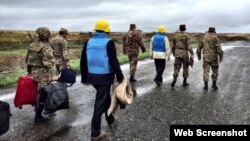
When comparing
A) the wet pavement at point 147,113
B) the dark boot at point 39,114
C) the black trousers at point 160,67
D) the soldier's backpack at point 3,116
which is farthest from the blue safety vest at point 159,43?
the soldier's backpack at point 3,116

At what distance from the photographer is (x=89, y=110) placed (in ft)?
34.2

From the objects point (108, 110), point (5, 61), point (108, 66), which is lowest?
point (5, 61)

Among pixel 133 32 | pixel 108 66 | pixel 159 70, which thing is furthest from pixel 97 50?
pixel 133 32

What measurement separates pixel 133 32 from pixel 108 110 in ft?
27.2

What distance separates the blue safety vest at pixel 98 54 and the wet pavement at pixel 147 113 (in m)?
1.30

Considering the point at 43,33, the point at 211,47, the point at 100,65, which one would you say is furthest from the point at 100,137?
the point at 211,47

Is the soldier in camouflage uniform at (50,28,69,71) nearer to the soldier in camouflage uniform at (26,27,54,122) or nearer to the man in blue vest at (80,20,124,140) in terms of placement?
the soldier in camouflage uniform at (26,27,54,122)

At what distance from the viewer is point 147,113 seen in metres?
10.2

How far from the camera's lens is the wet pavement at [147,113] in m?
8.26

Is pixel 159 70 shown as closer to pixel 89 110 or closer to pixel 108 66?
pixel 89 110

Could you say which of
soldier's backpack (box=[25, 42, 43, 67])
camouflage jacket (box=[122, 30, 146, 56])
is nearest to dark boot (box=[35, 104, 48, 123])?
soldier's backpack (box=[25, 42, 43, 67])

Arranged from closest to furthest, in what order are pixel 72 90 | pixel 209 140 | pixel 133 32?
pixel 209 140 < pixel 72 90 < pixel 133 32

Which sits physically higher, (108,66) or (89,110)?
(108,66)

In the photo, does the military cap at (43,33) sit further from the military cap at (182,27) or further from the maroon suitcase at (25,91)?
the military cap at (182,27)
